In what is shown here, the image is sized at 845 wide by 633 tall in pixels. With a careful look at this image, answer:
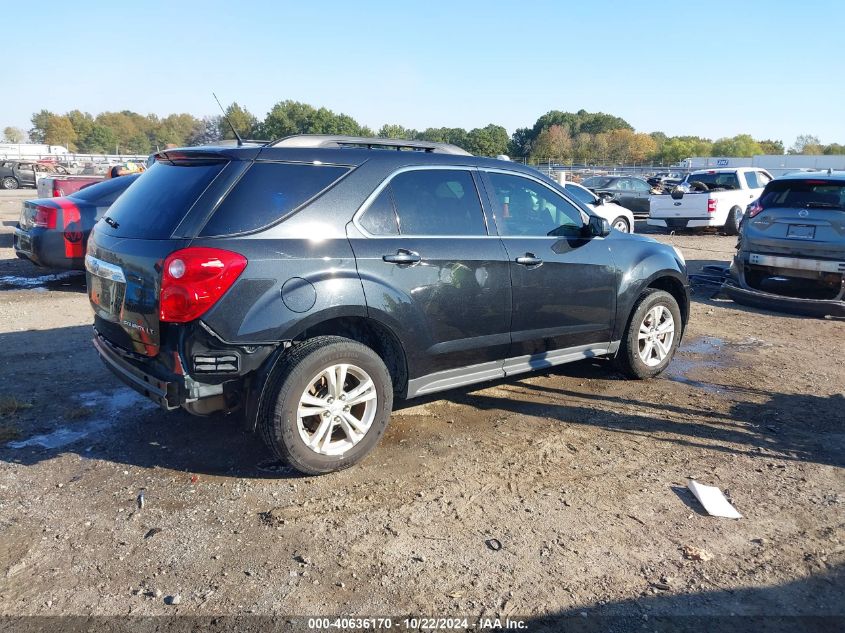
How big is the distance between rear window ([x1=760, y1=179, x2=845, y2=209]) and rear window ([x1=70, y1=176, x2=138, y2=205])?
849 centimetres

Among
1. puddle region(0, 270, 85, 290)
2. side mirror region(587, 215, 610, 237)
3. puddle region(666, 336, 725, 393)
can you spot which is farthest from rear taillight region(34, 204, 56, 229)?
puddle region(666, 336, 725, 393)

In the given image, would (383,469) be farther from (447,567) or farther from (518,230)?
(518,230)

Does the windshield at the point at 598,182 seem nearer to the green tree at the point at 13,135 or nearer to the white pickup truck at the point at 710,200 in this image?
the white pickup truck at the point at 710,200

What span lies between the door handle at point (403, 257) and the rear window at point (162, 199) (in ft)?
3.61

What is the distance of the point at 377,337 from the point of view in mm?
4320

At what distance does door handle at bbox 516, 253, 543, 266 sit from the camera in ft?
15.7

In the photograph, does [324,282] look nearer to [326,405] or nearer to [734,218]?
[326,405]

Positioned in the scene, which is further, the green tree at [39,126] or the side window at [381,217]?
the green tree at [39,126]

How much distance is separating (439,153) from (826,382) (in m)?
4.00

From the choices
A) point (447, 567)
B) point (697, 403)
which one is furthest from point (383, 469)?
point (697, 403)

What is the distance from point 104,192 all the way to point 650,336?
7826 mm

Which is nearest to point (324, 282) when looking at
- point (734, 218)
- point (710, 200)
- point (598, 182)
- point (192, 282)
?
point (192, 282)

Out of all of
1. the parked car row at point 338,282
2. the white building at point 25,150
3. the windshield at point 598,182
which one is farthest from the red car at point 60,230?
the white building at point 25,150

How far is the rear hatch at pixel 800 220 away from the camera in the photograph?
26.4 ft
